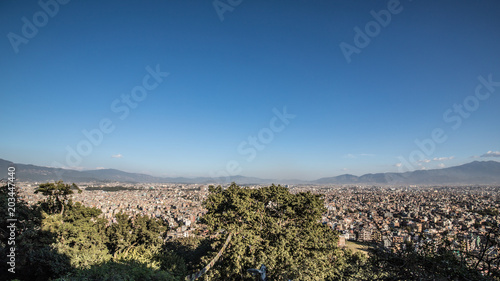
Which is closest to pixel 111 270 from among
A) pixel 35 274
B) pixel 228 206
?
pixel 35 274

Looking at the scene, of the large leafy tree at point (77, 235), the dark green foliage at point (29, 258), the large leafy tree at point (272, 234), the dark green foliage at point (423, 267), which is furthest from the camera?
the large leafy tree at point (272, 234)

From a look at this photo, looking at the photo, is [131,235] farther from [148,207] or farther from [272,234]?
[148,207]

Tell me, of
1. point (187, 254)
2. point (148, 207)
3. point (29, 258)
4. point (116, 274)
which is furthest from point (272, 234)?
point (148, 207)

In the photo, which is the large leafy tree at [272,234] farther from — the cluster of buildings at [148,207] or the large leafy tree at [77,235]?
the large leafy tree at [77,235]

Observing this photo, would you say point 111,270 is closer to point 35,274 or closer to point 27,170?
point 35,274

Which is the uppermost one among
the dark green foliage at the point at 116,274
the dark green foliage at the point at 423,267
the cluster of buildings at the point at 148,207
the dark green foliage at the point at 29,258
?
the dark green foliage at the point at 423,267

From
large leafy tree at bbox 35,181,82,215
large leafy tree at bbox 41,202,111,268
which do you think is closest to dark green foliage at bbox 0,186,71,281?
large leafy tree at bbox 41,202,111,268

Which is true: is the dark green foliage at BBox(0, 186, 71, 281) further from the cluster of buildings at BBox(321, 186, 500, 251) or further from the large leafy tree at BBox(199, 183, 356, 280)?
the cluster of buildings at BBox(321, 186, 500, 251)

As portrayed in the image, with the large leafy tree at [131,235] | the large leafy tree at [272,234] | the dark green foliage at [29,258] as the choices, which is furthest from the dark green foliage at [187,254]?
the dark green foliage at [29,258]
